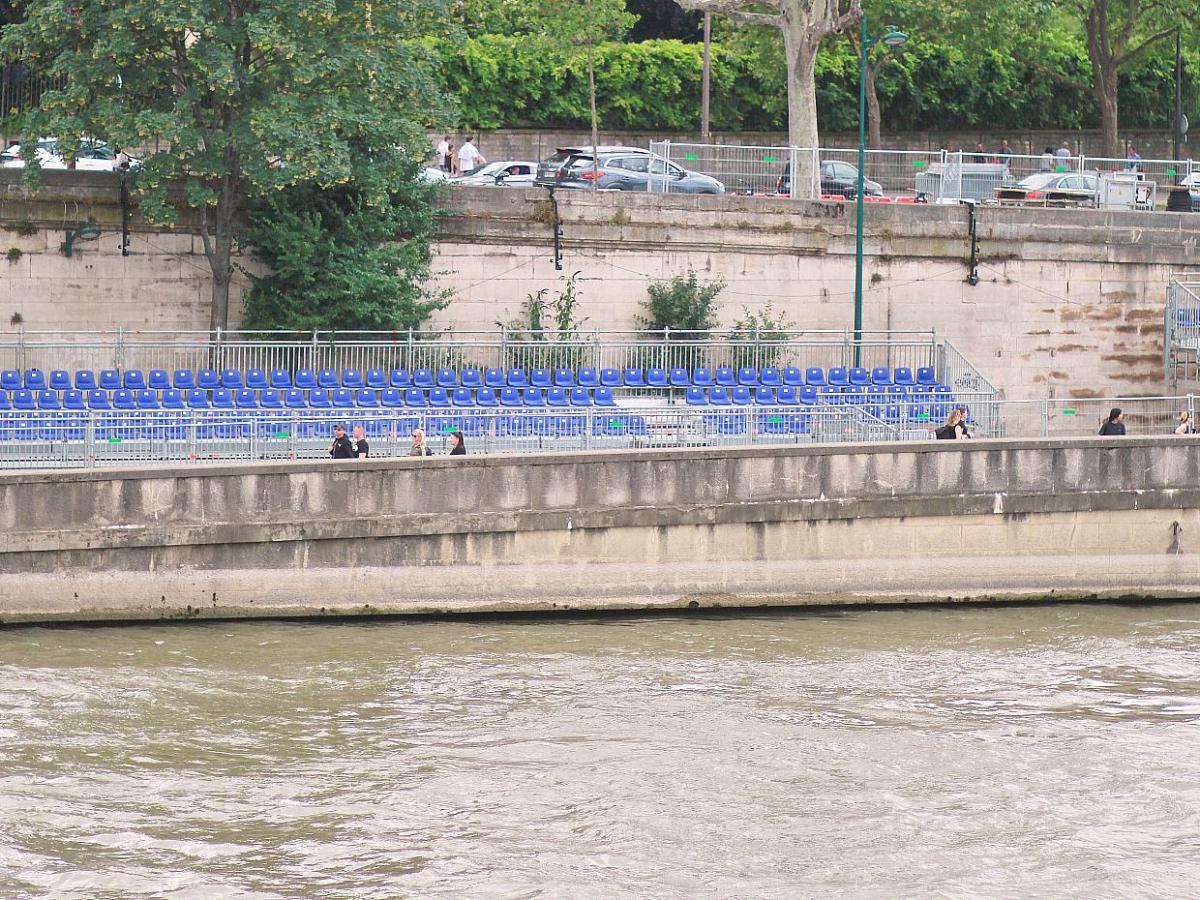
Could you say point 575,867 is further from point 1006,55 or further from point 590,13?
point 1006,55

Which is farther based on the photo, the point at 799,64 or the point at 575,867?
the point at 799,64

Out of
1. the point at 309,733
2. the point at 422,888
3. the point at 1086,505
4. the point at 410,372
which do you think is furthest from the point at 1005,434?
the point at 422,888

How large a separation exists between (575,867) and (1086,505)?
12490 millimetres

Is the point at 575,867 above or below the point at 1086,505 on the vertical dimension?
below

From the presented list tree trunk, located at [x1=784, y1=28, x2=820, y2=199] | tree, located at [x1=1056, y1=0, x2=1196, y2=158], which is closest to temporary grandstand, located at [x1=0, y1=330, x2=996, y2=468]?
tree trunk, located at [x1=784, y1=28, x2=820, y2=199]

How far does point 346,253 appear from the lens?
31.6 m

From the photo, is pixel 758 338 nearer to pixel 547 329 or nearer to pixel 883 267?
pixel 883 267

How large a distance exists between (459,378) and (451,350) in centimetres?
97

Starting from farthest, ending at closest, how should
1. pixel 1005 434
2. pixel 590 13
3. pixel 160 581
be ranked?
pixel 590 13, pixel 1005 434, pixel 160 581

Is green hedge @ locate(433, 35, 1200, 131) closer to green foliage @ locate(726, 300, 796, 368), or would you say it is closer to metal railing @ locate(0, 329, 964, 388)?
green foliage @ locate(726, 300, 796, 368)

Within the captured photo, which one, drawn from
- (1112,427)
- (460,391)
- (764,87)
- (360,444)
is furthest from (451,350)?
(764,87)

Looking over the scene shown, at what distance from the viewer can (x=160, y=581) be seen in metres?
22.3

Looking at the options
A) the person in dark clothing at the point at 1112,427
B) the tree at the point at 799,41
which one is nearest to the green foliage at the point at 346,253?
the tree at the point at 799,41

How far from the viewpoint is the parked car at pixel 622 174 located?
116 ft
